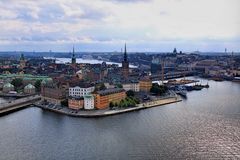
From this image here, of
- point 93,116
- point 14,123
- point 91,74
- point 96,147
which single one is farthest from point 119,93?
point 91,74

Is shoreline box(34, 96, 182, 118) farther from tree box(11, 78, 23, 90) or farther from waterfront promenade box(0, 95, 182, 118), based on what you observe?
tree box(11, 78, 23, 90)

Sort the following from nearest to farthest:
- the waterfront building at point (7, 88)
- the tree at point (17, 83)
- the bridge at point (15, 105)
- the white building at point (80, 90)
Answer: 1. the bridge at point (15, 105)
2. the white building at point (80, 90)
3. the waterfront building at point (7, 88)
4. the tree at point (17, 83)

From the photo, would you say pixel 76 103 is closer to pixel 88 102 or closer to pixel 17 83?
pixel 88 102

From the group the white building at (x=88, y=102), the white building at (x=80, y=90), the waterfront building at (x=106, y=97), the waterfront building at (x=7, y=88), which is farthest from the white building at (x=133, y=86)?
the waterfront building at (x=7, y=88)

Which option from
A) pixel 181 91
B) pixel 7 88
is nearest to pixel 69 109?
pixel 7 88

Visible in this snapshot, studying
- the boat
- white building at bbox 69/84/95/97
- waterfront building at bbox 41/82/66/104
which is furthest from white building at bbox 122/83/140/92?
waterfront building at bbox 41/82/66/104

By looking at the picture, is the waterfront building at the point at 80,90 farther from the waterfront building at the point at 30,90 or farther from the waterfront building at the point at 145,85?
the waterfront building at the point at 145,85
